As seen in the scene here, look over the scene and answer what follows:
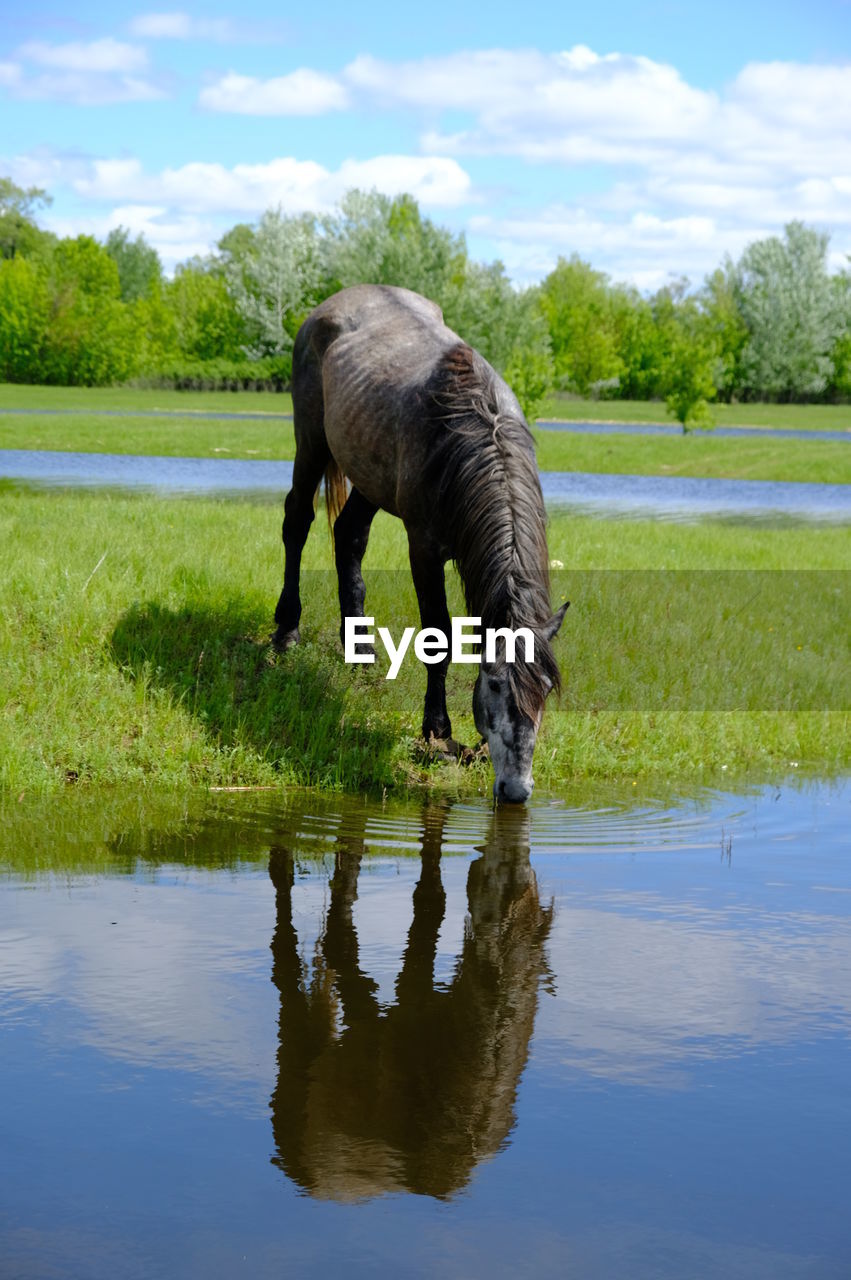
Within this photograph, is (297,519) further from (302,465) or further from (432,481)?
(432,481)

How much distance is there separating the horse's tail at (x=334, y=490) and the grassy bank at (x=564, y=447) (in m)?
32.2

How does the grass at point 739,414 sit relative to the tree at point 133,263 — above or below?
below

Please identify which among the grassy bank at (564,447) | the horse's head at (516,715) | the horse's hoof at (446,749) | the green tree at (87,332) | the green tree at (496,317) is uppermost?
the green tree at (87,332)

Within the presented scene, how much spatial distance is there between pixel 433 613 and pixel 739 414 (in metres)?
76.6

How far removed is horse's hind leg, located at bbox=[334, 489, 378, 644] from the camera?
9.93 meters

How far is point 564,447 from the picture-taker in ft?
164

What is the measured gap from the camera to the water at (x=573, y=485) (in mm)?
28031

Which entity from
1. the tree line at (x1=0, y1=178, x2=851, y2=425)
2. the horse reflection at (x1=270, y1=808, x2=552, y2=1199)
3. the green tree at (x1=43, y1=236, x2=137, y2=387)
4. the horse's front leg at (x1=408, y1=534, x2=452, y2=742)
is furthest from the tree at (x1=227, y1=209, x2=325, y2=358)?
the horse reflection at (x1=270, y1=808, x2=552, y2=1199)

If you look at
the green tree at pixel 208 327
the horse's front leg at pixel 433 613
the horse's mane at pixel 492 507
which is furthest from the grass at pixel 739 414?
the horse's mane at pixel 492 507

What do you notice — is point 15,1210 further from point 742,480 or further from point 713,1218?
point 742,480

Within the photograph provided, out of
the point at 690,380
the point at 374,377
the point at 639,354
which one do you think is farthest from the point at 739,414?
the point at 374,377

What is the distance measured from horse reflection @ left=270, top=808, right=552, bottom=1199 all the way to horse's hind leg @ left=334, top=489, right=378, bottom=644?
4.22m

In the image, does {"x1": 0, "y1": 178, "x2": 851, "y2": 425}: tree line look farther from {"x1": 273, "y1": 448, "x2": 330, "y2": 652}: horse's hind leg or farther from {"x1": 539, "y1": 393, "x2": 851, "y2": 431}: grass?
{"x1": 273, "y1": 448, "x2": 330, "y2": 652}: horse's hind leg

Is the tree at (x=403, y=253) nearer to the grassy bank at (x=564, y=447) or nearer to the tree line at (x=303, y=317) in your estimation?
the tree line at (x=303, y=317)
